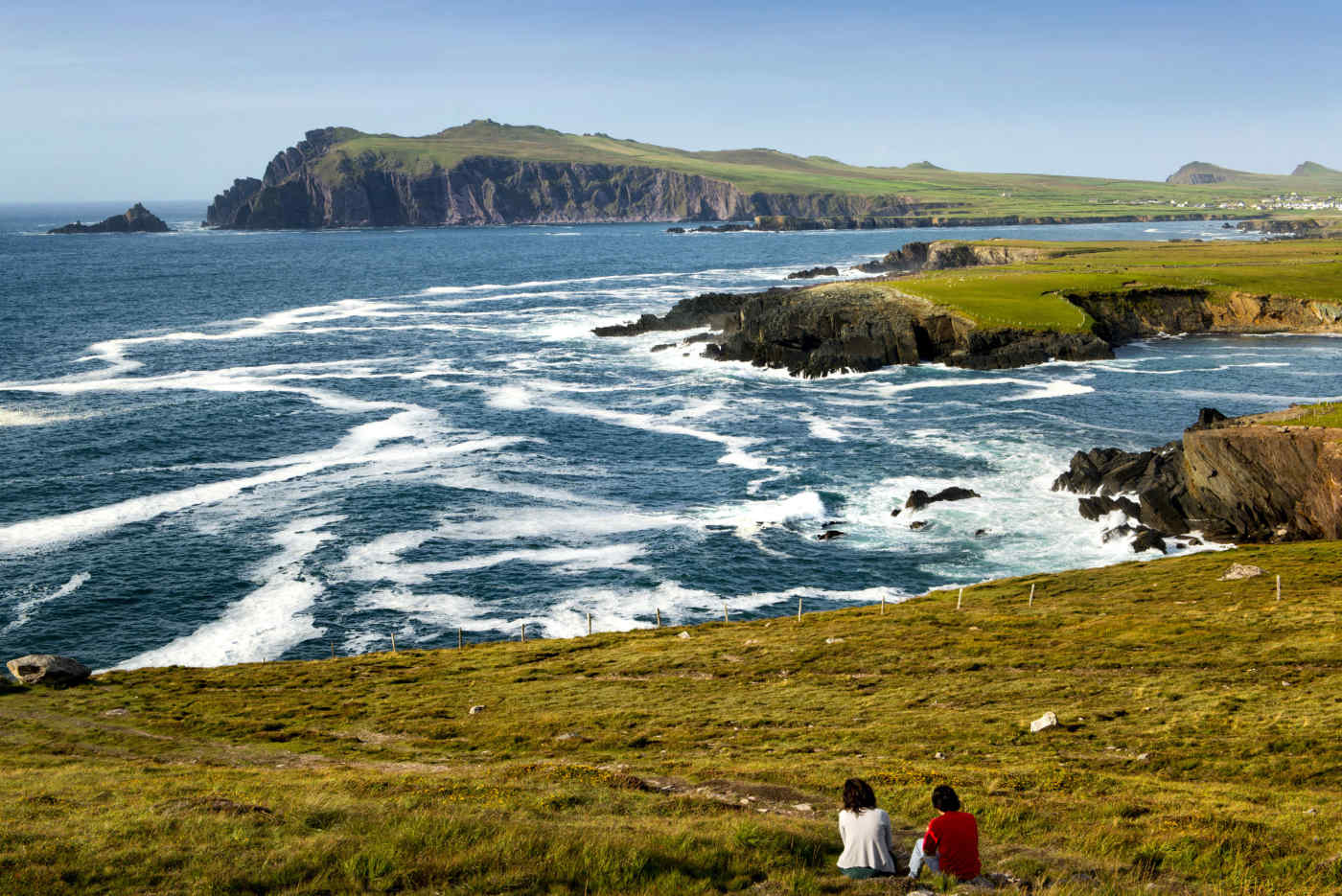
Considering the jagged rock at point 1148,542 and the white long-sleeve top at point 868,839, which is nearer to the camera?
the white long-sleeve top at point 868,839

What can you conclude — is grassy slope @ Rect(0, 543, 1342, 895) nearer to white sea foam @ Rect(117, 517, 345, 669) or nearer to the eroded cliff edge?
white sea foam @ Rect(117, 517, 345, 669)

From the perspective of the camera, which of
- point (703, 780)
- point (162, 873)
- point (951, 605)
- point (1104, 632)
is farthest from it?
point (951, 605)

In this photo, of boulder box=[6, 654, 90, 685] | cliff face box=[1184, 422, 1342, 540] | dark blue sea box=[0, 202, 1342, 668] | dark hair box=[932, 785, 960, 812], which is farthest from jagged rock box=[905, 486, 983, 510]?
dark hair box=[932, 785, 960, 812]

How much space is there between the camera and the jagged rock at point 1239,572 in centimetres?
4228

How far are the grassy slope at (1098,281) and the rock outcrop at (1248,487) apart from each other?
57.9 meters

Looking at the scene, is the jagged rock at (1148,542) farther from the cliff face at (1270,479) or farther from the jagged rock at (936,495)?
the jagged rock at (936,495)

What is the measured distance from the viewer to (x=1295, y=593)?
127 ft

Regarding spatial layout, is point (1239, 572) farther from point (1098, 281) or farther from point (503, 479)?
point (1098, 281)

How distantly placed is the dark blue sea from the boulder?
27.1 ft

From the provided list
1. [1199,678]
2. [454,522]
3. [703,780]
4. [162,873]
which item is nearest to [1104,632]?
[1199,678]

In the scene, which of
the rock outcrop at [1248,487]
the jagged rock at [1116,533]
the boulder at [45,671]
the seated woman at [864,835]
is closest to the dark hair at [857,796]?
the seated woman at [864,835]

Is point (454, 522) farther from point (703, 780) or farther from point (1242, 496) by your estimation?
point (1242, 496)

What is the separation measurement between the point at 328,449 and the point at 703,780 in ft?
209

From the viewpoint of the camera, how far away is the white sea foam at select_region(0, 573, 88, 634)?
153 feet
